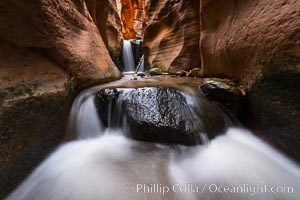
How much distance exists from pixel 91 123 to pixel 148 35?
329 inches

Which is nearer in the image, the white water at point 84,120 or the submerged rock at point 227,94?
the white water at point 84,120

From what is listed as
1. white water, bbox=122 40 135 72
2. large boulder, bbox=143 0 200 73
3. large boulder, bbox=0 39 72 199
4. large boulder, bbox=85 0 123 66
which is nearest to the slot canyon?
large boulder, bbox=0 39 72 199

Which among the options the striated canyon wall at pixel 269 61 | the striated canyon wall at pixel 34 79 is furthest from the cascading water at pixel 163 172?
the striated canyon wall at pixel 269 61

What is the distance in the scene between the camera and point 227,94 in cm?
293

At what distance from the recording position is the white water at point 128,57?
37.4 ft

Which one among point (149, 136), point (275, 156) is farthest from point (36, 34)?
point (275, 156)

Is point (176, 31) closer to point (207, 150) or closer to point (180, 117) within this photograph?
point (180, 117)

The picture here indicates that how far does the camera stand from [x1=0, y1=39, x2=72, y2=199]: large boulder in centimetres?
161

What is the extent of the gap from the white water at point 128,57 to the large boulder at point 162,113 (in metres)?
8.61

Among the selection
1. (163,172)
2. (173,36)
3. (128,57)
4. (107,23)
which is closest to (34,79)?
(163,172)

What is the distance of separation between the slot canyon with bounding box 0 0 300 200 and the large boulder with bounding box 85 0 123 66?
343cm

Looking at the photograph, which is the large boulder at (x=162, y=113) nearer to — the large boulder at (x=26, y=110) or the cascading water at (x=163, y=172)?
the cascading water at (x=163, y=172)

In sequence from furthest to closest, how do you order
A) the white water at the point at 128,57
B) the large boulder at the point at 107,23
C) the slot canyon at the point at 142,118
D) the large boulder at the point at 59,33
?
the white water at the point at 128,57 → the large boulder at the point at 107,23 → the large boulder at the point at 59,33 → the slot canyon at the point at 142,118

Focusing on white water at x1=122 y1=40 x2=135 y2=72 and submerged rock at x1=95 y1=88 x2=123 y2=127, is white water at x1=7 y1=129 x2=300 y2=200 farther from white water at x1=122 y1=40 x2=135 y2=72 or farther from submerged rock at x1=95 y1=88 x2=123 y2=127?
white water at x1=122 y1=40 x2=135 y2=72
